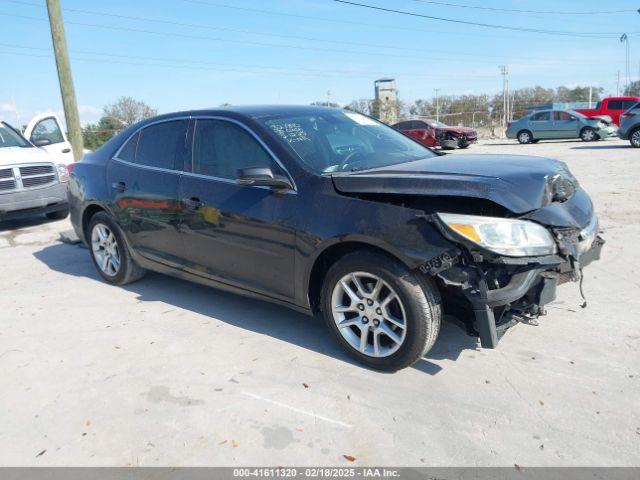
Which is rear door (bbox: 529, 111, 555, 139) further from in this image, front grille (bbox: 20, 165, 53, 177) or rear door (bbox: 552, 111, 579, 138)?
front grille (bbox: 20, 165, 53, 177)

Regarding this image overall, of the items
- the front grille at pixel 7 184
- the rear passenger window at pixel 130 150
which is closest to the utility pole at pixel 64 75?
the front grille at pixel 7 184

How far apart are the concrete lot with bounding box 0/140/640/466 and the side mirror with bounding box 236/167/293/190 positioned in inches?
46.6

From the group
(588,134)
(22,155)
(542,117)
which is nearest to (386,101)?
(542,117)

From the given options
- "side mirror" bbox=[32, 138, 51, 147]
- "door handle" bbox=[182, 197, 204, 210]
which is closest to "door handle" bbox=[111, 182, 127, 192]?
"door handle" bbox=[182, 197, 204, 210]

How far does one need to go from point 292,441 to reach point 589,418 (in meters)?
1.60

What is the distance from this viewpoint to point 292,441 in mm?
2828

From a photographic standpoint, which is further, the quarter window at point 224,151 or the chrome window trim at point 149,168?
the chrome window trim at point 149,168

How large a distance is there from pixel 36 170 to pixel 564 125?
21558 millimetres

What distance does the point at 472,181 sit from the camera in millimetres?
3082

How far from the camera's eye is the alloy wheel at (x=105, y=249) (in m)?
5.38

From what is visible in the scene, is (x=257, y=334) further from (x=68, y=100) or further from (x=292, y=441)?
(x=68, y=100)

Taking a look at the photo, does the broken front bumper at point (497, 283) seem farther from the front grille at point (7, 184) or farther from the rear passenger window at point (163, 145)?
the front grille at point (7, 184)

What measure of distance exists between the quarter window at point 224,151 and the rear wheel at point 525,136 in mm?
22818

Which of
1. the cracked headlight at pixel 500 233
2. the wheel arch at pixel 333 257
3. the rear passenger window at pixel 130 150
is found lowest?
the wheel arch at pixel 333 257
